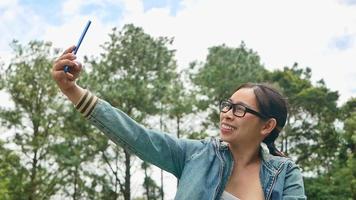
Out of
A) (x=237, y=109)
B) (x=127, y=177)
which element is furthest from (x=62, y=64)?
(x=127, y=177)

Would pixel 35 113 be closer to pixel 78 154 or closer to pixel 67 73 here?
pixel 78 154

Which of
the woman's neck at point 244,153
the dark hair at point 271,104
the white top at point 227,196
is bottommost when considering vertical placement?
the white top at point 227,196

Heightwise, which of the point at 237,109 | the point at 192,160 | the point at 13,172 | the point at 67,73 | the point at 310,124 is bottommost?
the point at 192,160

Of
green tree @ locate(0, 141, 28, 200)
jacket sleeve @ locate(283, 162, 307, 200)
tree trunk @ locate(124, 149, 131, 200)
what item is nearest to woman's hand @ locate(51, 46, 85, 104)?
jacket sleeve @ locate(283, 162, 307, 200)

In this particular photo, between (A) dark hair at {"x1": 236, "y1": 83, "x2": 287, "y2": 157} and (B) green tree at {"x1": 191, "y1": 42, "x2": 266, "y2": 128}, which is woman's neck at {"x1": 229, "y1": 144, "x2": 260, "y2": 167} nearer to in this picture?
(A) dark hair at {"x1": 236, "y1": 83, "x2": 287, "y2": 157}

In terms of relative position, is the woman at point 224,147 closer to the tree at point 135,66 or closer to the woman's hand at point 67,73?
the woman's hand at point 67,73

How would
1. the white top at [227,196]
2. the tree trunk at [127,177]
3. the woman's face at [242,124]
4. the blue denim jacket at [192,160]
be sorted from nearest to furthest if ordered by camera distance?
the blue denim jacket at [192,160] → the white top at [227,196] → the woman's face at [242,124] → the tree trunk at [127,177]

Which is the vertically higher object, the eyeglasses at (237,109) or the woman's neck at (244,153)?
the eyeglasses at (237,109)

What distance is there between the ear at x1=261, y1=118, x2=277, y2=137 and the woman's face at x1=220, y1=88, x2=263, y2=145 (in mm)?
24

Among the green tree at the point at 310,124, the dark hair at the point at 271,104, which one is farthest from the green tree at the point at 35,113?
the dark hair at the point at 271,104

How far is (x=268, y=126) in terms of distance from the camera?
230cm

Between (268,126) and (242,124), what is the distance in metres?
0.15

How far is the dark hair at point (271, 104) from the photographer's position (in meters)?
2.27

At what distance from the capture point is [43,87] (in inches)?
787
